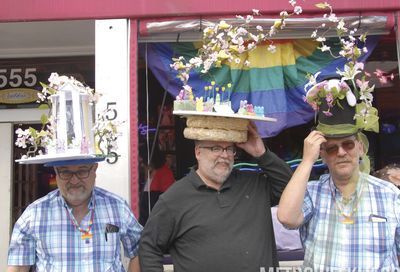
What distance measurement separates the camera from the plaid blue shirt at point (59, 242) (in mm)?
2666

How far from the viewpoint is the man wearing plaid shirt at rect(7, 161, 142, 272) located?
2672 mm

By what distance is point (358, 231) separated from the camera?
2488 millimetres

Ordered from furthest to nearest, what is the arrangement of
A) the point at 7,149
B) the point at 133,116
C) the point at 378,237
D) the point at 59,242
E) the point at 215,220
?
the point at 7,149
the point at 133,116
the point at 59,242
the point at 215,220
the point at 378,237

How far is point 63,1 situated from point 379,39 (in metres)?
2.68

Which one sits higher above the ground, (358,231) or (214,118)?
(214,118)

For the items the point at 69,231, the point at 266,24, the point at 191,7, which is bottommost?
the point at 69,231

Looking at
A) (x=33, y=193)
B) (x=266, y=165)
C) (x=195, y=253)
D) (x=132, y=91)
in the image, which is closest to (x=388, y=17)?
(x=266, y=165)

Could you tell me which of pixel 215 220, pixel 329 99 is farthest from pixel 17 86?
pixel 329 99

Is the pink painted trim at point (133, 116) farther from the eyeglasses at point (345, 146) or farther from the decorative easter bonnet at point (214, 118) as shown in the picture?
the eyeglasses at point (345, 146)

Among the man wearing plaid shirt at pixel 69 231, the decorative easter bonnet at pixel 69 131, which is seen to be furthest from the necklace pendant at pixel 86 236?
the decorative easter bonnet at pixel 69 131

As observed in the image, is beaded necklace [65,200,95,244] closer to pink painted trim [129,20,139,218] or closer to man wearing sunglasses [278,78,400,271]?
pink painted trim [129,20,139,218]

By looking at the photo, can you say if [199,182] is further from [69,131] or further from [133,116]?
[133,116]

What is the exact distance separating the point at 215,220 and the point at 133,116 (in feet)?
4.56

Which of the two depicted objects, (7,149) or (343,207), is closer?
(343,207)
